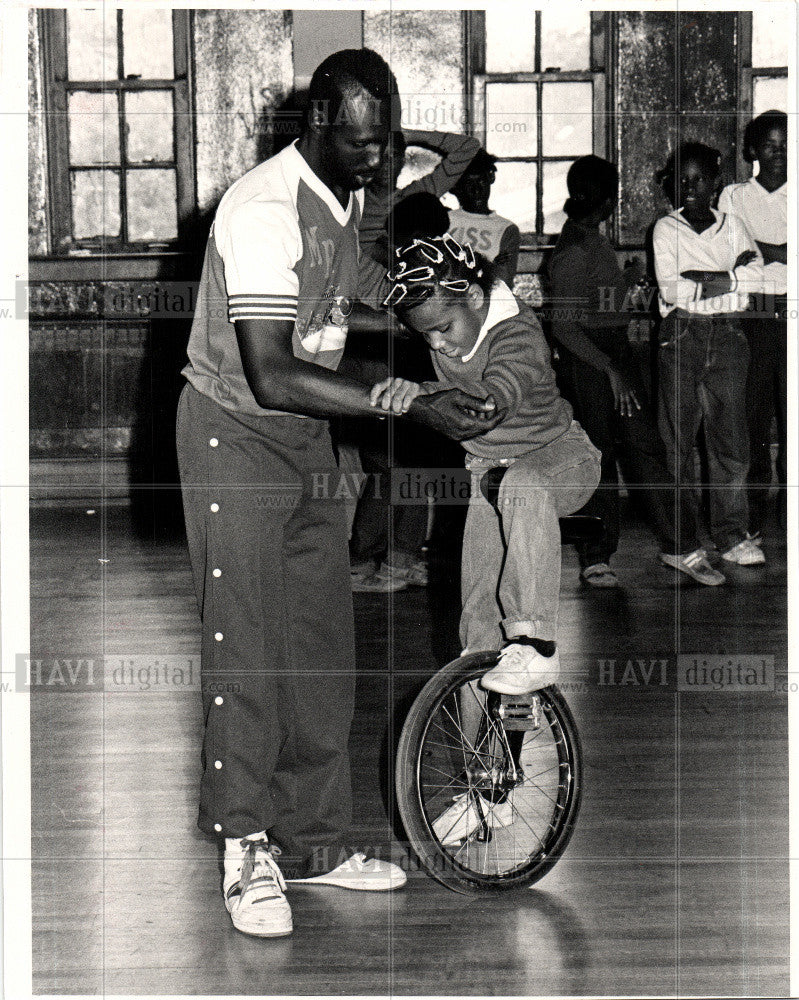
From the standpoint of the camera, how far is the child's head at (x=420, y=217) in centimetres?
744

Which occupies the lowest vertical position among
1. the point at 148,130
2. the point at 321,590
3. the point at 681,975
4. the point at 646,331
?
the point at 681,975

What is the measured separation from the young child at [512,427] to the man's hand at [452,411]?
3.7 inches

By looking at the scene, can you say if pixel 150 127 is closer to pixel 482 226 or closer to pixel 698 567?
pixel 482 226

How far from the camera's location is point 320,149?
3250 mm

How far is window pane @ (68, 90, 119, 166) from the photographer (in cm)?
1090

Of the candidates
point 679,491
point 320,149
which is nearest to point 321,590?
point 320,149

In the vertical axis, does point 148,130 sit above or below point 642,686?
above

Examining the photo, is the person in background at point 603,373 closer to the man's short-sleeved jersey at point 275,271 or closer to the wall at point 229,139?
the wall at point 229,139

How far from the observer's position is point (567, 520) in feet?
11.5

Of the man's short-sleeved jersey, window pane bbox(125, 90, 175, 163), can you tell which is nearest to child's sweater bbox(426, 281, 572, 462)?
the man's short-sleeved jersey

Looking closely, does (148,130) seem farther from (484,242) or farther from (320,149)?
(320,149)

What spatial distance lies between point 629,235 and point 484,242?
3.29m

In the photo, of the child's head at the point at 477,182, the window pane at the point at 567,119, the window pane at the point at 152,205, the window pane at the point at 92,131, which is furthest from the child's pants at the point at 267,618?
the window pane at the point at 92,131

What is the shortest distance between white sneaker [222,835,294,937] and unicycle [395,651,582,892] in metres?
0.34
